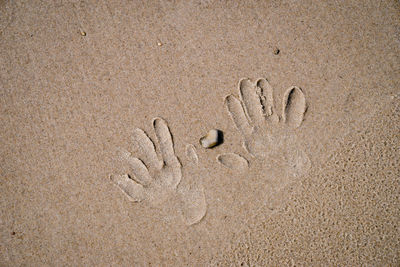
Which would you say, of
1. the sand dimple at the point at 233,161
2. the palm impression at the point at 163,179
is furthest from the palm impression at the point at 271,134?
the palm impression at the point at 163,179

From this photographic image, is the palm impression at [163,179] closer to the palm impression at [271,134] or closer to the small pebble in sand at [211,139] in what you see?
the small pebble in sand at [211,139]

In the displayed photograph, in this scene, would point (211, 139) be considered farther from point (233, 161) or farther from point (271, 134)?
point (271, 134)

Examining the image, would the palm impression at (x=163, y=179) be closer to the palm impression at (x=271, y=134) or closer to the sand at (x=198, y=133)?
the sand at (x=198, y=133)

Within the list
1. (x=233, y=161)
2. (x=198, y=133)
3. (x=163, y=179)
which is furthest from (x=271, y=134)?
(x=163, y=179)

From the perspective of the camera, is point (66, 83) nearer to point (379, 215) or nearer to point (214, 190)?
point (214, 190)

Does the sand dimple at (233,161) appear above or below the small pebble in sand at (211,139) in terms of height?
below

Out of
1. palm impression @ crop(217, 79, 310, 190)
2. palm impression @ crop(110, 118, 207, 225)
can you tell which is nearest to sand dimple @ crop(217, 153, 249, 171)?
palm impression @ crop(217, 79, 310, 190)
